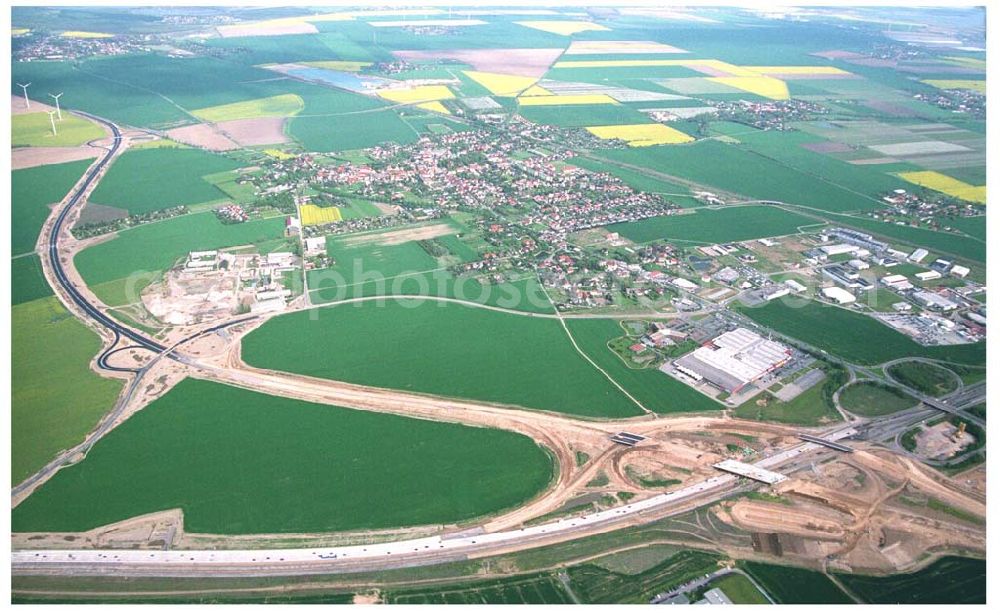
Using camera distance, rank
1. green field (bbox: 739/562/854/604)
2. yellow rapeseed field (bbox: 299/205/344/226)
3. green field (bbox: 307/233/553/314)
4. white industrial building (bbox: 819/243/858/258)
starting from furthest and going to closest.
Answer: yellow rapeseed field (bbox: 299/205/344/226) → white industrial building (bbox: 819/243/858/258) → green field (bbox: 307/233/553/314) → green field (bbox: 739/562/854/604)

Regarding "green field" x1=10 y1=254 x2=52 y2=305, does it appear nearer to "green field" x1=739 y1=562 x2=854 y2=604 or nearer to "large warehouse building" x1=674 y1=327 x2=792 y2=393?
"large warehouse building" x1=674 y1=327 x2=792 y2=393

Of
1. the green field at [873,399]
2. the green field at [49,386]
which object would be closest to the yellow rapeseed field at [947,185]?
the green field at [873,399]

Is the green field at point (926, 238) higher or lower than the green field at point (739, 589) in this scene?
higher

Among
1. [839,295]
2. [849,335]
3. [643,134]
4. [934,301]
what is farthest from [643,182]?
[849,335]

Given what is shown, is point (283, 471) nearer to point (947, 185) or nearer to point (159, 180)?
point (159, 180)

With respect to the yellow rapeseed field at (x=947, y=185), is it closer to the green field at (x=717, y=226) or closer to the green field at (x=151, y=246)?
the green field at (x=717, y=226)

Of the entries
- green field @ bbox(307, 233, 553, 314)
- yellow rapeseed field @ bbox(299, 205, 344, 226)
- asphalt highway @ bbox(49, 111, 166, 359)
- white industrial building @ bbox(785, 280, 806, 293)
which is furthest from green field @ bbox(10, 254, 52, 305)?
white industrial building @ bbox(785, 280, 806, 293)

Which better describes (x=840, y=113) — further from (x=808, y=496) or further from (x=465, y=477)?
(x=465, y=477)
